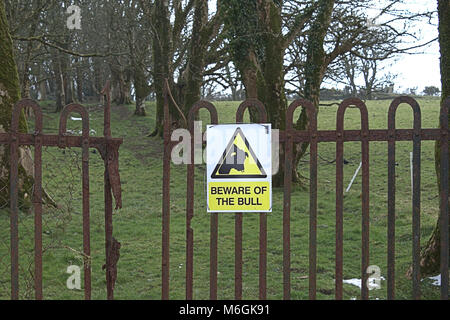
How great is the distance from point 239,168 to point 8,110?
6981 mm

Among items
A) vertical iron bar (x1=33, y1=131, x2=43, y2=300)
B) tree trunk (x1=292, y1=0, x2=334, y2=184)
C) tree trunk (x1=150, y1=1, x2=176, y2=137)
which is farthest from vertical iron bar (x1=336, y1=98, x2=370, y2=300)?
tree trunk (x1=150, y1=1, x2=176, y2=137)

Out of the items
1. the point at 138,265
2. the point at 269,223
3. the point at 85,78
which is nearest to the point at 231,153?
the point at 138,265

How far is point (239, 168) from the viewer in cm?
434

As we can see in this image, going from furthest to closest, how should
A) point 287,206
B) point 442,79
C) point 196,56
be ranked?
point 196,56 → point 442,79 → point 287,206

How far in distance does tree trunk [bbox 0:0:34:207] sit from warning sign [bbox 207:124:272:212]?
21.1ft

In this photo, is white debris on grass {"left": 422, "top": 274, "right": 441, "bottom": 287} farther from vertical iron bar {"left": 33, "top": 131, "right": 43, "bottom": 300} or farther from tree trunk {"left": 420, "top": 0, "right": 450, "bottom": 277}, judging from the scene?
vertical iron bar {"left": 33, "top": 131, "right": 43, "bottom": 300}

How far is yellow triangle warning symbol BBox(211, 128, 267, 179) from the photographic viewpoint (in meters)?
4.32

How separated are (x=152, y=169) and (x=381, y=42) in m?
9.05

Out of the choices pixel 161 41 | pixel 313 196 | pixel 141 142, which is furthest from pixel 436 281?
pixel 141 142

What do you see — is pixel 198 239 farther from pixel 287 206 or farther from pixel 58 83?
pixel 58 83

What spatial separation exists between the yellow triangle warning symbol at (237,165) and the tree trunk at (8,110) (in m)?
6.47

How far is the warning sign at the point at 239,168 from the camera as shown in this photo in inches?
170
